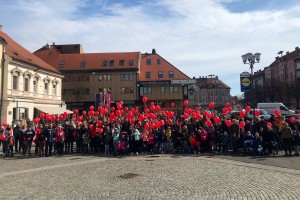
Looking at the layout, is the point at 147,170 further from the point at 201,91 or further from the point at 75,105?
the point at 201,91

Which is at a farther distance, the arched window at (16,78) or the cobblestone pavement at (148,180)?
the arched window at (16,78)

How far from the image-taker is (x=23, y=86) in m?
34.9

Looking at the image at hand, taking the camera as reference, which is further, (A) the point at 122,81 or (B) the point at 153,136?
(A) the point at 122,81

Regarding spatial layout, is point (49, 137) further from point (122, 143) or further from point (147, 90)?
point (147, 90)

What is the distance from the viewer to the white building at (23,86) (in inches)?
1244

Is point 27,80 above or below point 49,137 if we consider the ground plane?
above

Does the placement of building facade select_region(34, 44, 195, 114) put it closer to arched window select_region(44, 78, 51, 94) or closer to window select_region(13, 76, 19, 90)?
arched window select_region(44, 78, 51, 94)

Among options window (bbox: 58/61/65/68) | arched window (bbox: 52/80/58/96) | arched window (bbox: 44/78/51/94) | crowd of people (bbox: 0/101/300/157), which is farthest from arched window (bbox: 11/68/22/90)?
window (bbox: 58/61/65/68)

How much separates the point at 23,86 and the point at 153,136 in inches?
933

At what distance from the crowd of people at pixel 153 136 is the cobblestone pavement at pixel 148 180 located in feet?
7.74

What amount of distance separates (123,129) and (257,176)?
8.74 m

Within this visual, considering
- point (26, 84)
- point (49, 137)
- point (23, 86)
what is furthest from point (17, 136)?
point (26, 84)

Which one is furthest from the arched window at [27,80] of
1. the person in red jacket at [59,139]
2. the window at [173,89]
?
the window at [173,89]

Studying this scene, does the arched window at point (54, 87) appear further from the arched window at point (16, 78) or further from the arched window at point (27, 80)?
the arched window at point (16, 78)
